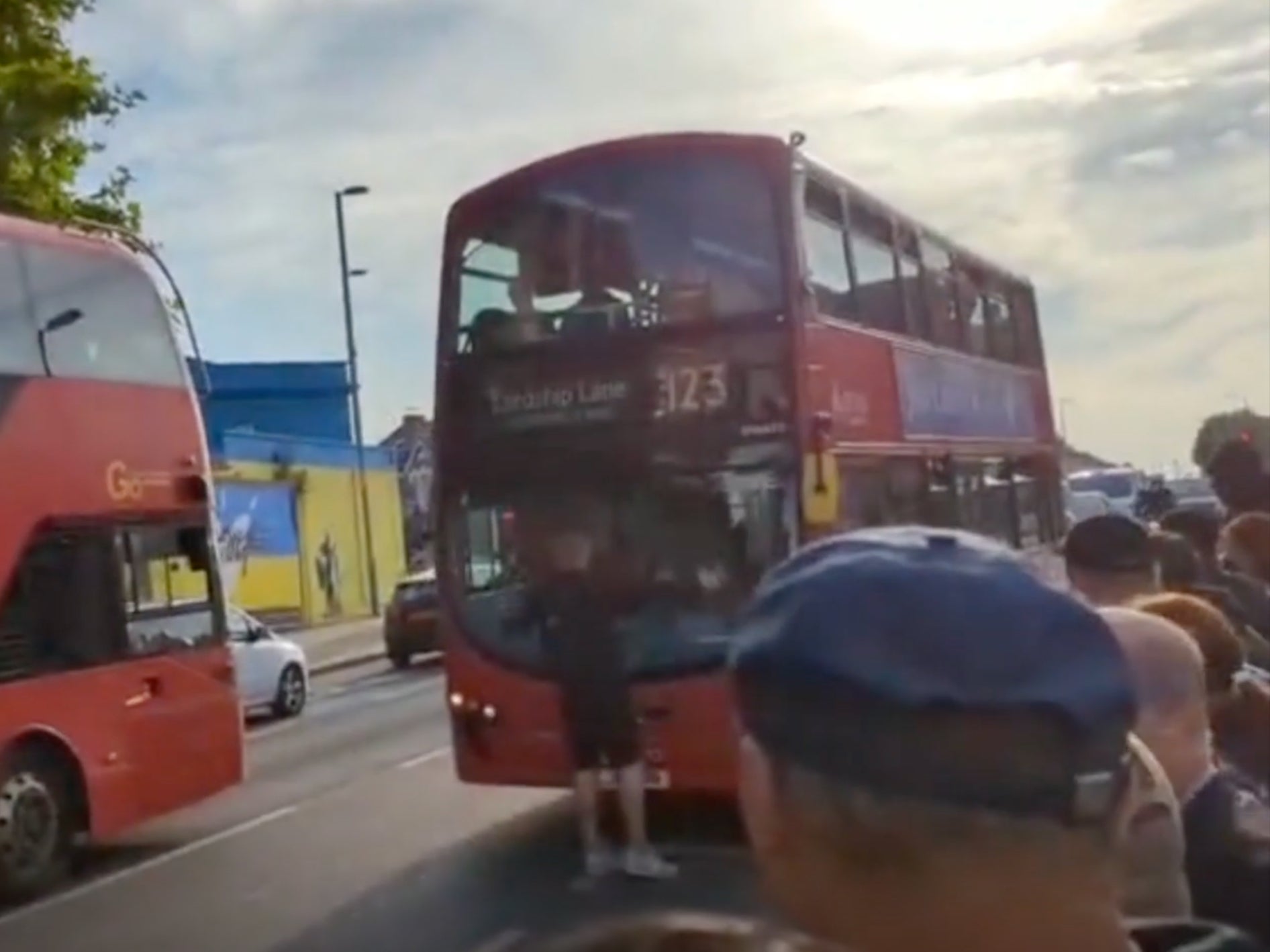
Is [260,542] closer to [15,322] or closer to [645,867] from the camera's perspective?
[15,322]

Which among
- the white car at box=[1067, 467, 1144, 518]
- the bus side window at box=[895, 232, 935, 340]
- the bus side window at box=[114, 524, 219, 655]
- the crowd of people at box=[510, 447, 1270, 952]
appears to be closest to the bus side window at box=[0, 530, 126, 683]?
the bus side window at box=[114, 524, 219, 655]

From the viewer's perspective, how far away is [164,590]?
13.2m

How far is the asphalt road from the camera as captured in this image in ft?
33.5

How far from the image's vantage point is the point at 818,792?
1.77m

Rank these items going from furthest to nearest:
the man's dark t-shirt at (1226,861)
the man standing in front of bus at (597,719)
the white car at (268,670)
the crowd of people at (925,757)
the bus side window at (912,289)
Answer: the white car at (268,670)
the bus side window at (912,289)
the man standing in front of bus at (597,719)
the man's dark t-shirt at (1226,861)
the crowd of people at (925,757)

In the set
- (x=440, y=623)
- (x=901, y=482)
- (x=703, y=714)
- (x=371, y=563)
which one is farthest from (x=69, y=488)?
(x=371, y=563)

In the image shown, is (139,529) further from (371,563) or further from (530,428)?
(371,563)

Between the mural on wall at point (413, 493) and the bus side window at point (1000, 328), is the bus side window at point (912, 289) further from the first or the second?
the mural on wall at point (413, 493)

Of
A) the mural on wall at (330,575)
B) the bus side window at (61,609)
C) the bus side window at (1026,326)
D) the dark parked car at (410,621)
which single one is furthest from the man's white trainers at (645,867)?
the mural on wall at (330,575)

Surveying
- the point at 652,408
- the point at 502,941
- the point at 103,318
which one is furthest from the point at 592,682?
the point at 103,318

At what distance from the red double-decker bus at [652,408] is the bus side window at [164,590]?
74.3 inches

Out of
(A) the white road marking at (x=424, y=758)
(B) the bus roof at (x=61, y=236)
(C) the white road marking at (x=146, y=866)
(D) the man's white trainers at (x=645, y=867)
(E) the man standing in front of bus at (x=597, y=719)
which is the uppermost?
(B) the bus roof at (x=61, y=236)

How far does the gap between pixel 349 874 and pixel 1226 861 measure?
914cm

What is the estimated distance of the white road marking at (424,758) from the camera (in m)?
17.5
